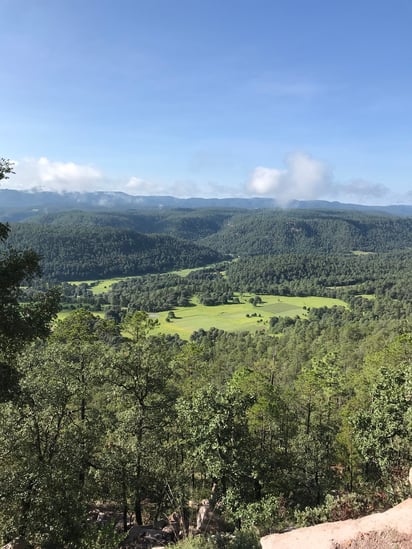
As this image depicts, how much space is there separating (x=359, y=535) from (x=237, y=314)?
137940 millimetres

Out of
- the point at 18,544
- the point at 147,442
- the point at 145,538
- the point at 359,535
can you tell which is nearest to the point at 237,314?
the point at 147,442

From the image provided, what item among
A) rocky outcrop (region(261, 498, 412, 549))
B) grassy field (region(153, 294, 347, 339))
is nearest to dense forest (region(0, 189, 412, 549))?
rocky outcrop (region(261, 498, 412, 549))

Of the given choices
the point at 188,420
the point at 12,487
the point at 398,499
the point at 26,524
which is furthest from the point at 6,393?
the point at 398,499

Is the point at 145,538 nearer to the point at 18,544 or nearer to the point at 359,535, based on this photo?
the point at 18,544

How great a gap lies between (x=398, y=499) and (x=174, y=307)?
14451 centimetres

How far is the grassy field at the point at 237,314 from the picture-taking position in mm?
126556

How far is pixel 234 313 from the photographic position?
149250mm

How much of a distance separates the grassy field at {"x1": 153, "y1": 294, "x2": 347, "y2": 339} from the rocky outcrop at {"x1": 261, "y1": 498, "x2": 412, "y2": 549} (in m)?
101

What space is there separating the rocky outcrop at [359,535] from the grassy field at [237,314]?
10126cm

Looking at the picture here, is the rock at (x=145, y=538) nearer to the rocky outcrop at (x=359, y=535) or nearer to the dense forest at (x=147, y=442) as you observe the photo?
the dense forest at (x=147, y=442)

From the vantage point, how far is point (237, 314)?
486 ft

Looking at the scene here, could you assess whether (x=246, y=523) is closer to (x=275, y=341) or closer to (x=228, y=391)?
(x=228, y=391)

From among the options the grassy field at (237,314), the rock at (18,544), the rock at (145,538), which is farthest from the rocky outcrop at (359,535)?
the grassy field at (237,314)

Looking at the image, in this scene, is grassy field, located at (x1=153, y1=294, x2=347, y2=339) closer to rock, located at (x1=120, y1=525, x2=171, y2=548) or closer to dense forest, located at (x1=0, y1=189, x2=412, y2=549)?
dense forest, located at (x1=0, y1=189, x2=412, y2=549)
